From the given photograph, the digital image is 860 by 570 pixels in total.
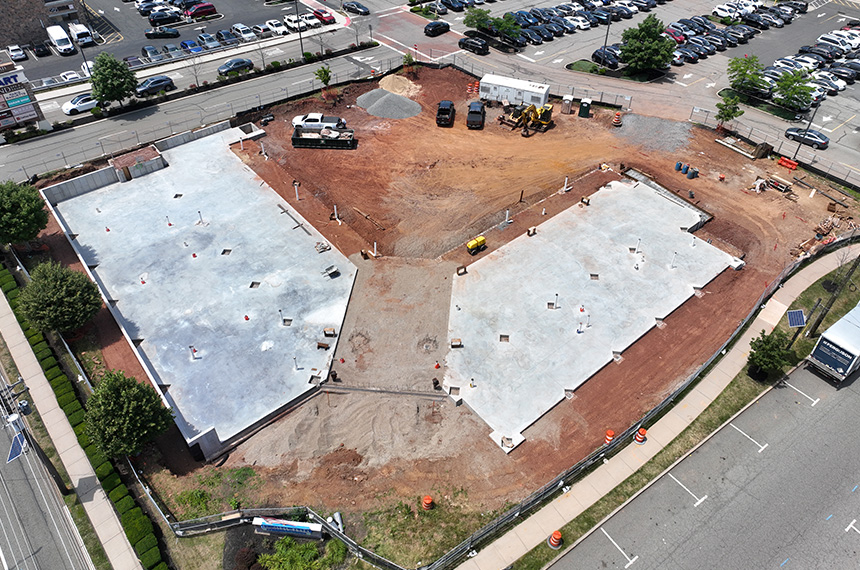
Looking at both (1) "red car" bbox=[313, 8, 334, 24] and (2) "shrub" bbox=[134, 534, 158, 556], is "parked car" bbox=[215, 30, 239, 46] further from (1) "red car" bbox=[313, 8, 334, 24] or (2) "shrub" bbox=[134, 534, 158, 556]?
(2) "shrub" bbox=[134, 534, 158, 556]

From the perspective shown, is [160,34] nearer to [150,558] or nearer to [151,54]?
[151,54]

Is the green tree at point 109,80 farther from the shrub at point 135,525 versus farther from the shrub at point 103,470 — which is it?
the shrub at point 135,525

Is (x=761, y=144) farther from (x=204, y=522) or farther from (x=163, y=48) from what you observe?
(x=163, y=48)

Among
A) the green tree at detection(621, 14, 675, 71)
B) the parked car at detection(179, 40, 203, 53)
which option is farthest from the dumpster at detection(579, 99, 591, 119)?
the parked car at detection(179, 40, 203, 53)

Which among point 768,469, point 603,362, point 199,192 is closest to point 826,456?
point 768,469

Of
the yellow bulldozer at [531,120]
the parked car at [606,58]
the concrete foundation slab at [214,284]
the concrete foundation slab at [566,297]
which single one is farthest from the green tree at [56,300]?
the parked car at [606,58]

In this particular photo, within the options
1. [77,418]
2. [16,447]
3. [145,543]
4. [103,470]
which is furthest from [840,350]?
[16,447]
